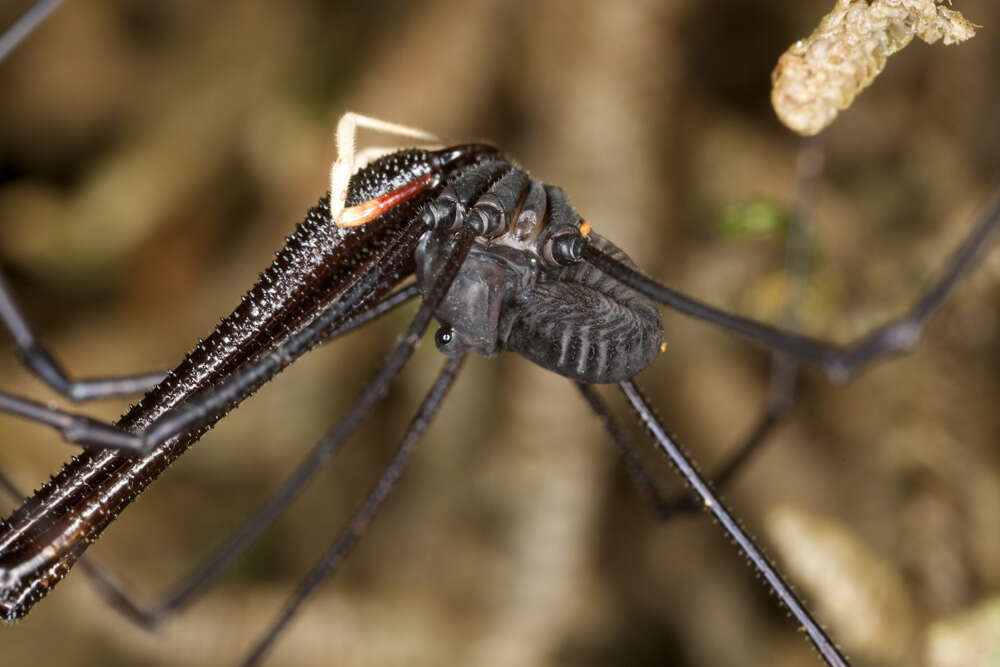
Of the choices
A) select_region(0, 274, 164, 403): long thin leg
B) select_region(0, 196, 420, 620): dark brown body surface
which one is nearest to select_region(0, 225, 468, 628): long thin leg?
select_region(0, 196, 420, 620): dark brown body surface

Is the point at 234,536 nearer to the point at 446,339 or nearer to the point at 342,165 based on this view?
the point at 446,339

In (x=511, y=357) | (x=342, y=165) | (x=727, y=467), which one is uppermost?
(x=511, y=357)

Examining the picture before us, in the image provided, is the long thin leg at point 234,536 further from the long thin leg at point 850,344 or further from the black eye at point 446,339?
the long thin leg at point 850,344

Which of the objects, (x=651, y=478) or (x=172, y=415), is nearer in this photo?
(x=172, y=415)

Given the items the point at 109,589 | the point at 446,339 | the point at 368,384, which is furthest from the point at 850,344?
the point at 109,589

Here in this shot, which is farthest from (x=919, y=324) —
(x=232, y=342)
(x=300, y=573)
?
(x=300, y=573)

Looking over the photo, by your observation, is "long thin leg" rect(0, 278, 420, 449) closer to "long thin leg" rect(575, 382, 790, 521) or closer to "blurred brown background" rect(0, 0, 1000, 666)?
"long thin leg" rect(575, 382, 790, 521)

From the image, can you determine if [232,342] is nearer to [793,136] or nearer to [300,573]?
[300,573]
